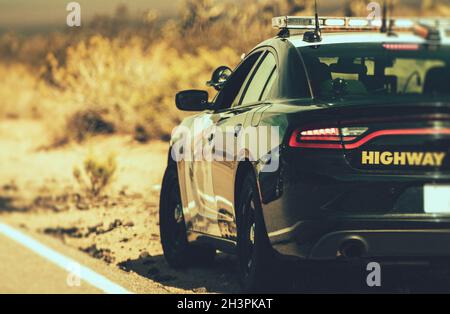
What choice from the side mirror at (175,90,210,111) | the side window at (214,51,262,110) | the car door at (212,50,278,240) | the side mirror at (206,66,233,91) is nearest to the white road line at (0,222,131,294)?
the car door at (212,50,278,240)

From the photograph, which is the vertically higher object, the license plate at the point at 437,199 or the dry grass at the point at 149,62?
the license plate at the point at 437,199

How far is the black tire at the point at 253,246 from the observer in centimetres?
881

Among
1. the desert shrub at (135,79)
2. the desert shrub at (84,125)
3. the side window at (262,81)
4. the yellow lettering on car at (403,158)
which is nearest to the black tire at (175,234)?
the side window at (262,81)

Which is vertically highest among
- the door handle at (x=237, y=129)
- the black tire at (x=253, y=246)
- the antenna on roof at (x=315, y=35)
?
the antenna on roof at (x=315, y=35)

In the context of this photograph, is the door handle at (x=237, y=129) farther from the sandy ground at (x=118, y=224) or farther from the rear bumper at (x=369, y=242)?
the rear bumper at (x=369, y=242)

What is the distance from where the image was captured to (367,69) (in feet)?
30.3

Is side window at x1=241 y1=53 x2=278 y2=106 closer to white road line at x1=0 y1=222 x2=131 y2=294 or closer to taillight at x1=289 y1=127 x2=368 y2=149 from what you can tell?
taillight at x1=289 y1=127 x2=368 y2=149

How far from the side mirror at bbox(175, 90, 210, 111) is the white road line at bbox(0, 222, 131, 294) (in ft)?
4.82

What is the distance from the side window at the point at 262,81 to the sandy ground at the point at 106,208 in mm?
1538

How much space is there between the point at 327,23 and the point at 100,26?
25797mm

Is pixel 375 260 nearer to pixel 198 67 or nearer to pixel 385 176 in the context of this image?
pixel 385 176

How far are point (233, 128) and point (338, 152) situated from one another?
163 centimetres

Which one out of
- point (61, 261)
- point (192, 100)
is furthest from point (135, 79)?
point (192, 100)

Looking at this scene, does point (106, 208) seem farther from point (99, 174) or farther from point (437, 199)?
point (437, 199)
